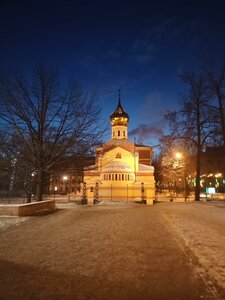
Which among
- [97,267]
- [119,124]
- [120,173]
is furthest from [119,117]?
[97,267]

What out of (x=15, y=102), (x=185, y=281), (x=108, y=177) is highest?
(x=15, y=102)

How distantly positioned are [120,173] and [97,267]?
3816 cm

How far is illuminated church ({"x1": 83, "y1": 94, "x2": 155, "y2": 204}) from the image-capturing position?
135 ft

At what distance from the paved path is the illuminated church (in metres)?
27.9

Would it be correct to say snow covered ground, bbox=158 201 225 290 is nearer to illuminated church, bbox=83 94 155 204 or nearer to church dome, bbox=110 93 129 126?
illuminated church, bbox=83 94 155 204

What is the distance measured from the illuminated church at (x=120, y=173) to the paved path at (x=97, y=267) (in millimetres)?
27906

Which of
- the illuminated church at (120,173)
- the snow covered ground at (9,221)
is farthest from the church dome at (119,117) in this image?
the snow covered ground at (9,221)

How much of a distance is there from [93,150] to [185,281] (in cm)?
1189

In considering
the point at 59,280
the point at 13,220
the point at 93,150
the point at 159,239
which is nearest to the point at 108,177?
the point at 93,150

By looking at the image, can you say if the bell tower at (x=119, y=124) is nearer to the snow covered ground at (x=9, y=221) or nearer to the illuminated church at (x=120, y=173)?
the illuminated church at (x=120, y=173)

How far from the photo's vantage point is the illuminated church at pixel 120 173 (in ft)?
135

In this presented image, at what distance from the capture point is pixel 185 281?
4.43 meters

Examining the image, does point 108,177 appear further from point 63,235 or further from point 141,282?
A: point 141,282

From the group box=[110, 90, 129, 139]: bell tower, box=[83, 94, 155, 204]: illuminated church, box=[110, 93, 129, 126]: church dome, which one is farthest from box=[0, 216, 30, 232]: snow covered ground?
box=[110, 93, 129, 126]: church dome
